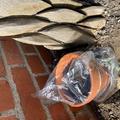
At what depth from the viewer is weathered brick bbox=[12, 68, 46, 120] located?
3.12 ft

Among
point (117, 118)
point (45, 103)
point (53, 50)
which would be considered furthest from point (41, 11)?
point (117, 118)

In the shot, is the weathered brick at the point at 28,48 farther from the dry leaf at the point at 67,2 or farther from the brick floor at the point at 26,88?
the dry leaf at the point at 67,2

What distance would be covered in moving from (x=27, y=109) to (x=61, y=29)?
11.3 inches

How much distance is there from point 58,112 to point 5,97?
17 centimetres

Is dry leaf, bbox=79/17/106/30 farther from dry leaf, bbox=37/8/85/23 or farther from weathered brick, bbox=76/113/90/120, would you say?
weathered brick, bbox=76/113/90/120

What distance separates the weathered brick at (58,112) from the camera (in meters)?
0.97

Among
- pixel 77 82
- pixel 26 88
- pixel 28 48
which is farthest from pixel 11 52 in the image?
pixel 77 82

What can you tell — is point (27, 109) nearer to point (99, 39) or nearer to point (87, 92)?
point (87, 92)

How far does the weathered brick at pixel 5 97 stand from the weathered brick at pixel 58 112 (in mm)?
128

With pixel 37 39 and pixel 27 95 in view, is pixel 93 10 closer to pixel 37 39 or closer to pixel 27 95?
pixel 37 39

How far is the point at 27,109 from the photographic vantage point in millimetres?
957

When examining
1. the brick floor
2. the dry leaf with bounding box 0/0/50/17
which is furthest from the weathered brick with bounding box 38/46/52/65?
the dry leaf with bounding box 0/0/50/17

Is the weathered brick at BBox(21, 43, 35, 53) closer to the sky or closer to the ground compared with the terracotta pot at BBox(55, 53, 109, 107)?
closer to the ground

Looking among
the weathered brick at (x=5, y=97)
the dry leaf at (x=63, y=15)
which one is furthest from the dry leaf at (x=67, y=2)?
the weathered brick at (x=5, y=97)
